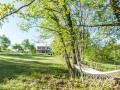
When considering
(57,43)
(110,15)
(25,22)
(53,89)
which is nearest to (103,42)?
(110,15)

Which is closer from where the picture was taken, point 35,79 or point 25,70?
point 35,79

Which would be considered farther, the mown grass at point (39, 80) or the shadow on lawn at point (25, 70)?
the shadow on lawn at point (25, 70)

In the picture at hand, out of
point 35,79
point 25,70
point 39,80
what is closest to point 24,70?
point 25,70

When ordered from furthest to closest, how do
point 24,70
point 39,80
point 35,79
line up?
point 24,70
point 35,79
point 39,80

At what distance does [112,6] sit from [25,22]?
4.77 m

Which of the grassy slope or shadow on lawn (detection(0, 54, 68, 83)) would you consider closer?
the grassy slope

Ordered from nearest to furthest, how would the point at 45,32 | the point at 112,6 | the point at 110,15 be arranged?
the point at 112,6 → the point at 110,15 → the point at 45,32

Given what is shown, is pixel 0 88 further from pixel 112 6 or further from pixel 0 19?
pixel 112 6

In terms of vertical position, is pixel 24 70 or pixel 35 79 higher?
pixel 35 79

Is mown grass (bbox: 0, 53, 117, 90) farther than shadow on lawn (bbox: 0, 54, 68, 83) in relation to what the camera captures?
No

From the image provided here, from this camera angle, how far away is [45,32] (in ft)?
17.4

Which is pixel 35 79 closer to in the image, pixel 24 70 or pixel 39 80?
pixel 39 80

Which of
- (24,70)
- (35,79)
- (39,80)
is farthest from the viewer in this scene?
(24,70)

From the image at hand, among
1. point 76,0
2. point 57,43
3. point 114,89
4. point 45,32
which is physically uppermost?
point 76,0
